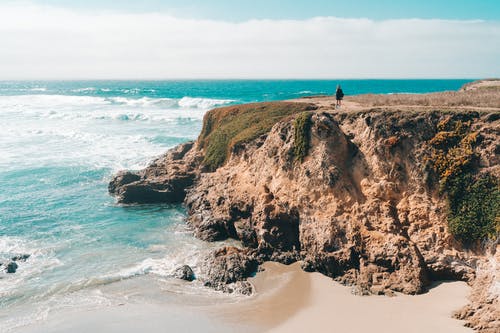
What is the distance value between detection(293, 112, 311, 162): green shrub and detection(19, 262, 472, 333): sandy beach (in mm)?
7592

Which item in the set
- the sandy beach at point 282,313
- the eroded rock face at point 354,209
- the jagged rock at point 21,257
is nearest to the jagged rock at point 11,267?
the jagged rock at point 21,257

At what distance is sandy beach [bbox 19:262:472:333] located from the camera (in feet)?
50.4

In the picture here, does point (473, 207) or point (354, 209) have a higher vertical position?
point (473, 207)

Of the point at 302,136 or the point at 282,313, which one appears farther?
the point at 302,136

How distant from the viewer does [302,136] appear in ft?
75.9

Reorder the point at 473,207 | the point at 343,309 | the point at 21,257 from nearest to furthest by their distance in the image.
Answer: the point at 343,309 → the point at 473,207 → the point at 21,257

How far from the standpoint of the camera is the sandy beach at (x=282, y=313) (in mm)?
15352

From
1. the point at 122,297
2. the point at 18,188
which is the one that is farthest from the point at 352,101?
the point at 18,188

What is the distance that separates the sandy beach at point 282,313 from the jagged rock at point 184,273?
4.51ft

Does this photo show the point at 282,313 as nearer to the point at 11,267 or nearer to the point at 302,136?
the point at 302,136

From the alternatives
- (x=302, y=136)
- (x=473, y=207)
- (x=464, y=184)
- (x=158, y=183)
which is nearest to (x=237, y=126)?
(x=158, y=183)

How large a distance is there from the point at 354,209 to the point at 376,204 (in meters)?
1.10

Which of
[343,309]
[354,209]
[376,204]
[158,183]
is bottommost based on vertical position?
[343,309]

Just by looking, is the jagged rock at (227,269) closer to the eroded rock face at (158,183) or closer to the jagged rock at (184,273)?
the jagged rock at (184,273)
